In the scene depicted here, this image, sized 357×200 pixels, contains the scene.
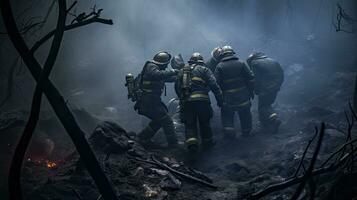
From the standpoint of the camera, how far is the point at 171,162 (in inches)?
263

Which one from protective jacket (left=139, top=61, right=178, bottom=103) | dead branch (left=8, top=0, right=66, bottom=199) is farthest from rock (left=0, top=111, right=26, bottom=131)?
dead branch (left=8, top=0, right=66, bottom=199)

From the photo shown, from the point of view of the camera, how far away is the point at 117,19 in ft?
52.2

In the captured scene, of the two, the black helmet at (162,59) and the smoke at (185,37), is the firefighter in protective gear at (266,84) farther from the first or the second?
the smoke at (185,37)

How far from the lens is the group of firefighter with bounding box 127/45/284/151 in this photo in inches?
306

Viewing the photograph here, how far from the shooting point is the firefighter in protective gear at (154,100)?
8.12m

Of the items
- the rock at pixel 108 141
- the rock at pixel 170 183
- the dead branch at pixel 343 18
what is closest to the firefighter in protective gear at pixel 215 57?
the dead branch at pixel 343 18

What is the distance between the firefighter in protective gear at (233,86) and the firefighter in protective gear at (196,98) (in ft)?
1.82

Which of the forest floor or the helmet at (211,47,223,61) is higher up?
the helmet at (211,47,223,61)

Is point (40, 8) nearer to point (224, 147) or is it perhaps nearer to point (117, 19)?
point (117, 19)

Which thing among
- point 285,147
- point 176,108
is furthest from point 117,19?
point 285,147

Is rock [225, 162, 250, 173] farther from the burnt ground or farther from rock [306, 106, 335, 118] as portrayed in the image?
rock [306, 106, 335, 118]

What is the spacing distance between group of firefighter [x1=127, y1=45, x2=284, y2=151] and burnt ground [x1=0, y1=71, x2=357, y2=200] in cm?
41

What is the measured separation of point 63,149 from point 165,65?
10.6 feet

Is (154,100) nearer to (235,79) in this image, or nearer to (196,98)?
(196,98)
